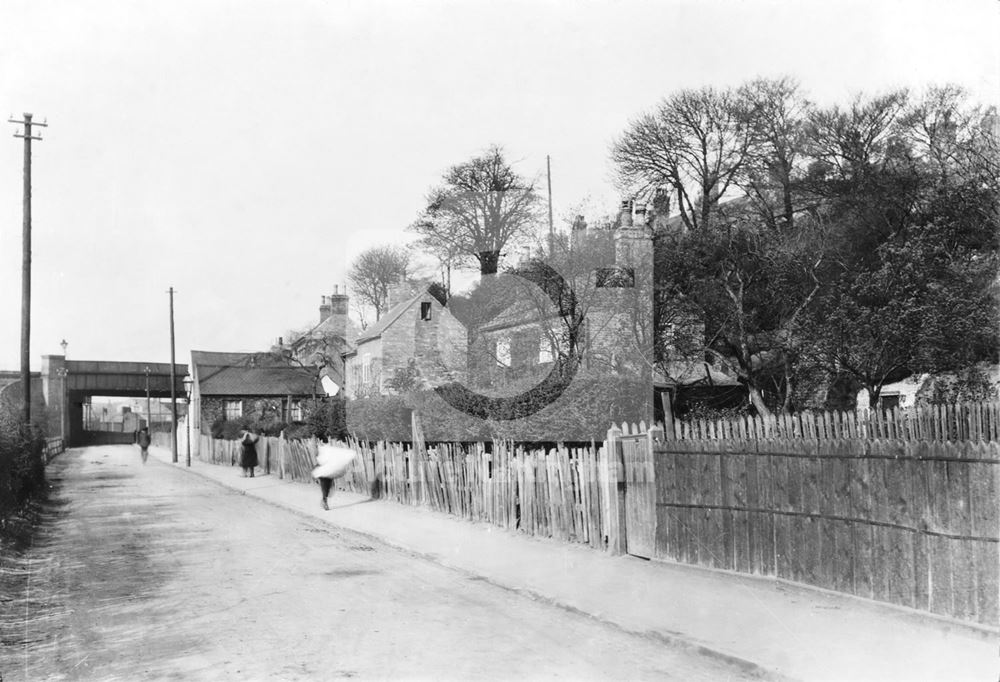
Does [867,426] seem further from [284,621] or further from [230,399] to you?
[230,399]

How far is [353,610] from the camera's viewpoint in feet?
27.4

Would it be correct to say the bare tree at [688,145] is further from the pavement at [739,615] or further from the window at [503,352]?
the pavement at [739,615]

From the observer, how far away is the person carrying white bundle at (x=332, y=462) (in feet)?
64.3

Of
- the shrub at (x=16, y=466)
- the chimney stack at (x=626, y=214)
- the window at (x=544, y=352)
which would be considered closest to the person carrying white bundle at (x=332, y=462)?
the window at (x=544, y=352)

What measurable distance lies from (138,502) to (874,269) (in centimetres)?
1798

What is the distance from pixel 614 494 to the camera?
11227 millimetres

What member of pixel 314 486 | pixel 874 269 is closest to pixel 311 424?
pixel 314 486

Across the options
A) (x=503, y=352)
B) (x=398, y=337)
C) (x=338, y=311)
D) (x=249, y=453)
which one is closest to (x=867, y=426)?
(x=503, y=352)

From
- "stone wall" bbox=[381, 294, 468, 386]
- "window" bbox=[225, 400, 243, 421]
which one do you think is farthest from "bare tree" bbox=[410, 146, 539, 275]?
"window" bbox=[225, 400, 243, 421]

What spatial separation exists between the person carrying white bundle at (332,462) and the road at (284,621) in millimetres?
5446

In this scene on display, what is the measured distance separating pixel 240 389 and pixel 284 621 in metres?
55.4

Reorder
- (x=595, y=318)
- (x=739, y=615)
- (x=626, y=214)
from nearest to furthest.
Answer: (x=739, y=615)
(x=595, y=318)
(x=626, y=214)

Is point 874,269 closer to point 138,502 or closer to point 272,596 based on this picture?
point 272,596

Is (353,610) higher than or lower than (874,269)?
lower
